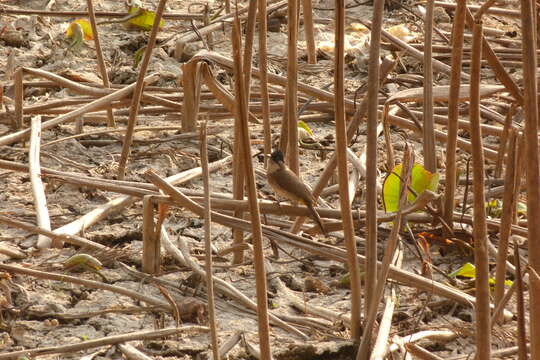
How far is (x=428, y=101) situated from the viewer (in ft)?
8.73

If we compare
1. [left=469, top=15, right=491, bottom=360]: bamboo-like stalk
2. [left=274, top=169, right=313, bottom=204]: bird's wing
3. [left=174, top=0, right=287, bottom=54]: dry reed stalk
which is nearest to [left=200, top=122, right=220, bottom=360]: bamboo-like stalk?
[left=469, top=15, right=491, bottom=360]: bamboo-like stalk

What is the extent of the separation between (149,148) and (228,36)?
1.43 m

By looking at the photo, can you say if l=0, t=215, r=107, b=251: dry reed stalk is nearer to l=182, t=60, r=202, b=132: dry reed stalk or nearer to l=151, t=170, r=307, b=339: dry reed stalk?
l=151, t=170, r=307, b=339: dry reed stalk

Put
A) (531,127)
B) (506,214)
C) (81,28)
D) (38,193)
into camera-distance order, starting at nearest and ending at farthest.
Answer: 1. (531,127)
2. (506,214)
3. (38,193)
4. (81,28)

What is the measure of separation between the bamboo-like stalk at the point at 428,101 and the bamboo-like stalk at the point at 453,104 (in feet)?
0.53

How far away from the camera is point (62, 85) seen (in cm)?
359

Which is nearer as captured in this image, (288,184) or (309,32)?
(288,184)

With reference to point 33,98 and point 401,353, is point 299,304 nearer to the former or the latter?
point 401,353

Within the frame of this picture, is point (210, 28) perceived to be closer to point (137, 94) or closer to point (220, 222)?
point (137, 94)

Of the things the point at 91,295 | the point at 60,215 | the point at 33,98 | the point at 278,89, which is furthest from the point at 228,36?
the point at 91,295

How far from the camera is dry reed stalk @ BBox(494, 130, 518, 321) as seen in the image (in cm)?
188

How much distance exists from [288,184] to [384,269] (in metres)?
0.79

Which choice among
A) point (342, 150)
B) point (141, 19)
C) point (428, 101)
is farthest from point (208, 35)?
point (342, 150)

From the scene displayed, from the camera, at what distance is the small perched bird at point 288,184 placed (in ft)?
7.87
